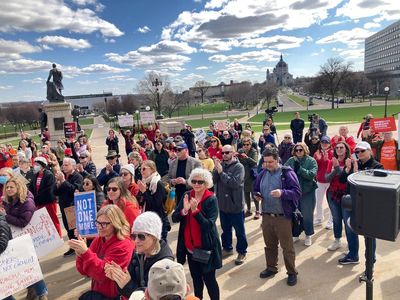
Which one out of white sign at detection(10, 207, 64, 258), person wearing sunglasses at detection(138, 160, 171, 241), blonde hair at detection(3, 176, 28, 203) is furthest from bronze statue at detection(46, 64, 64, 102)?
person wearing sunglasses at detection(138, 160, 171, 241)

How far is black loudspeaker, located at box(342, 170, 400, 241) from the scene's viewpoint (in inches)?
83.8

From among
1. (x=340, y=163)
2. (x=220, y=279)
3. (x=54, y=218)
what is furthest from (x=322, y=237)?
(x=54, y=218)

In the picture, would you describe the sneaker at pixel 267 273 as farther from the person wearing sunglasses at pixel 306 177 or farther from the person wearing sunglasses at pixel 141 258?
the person wearing sunglasses at pixel 141 258

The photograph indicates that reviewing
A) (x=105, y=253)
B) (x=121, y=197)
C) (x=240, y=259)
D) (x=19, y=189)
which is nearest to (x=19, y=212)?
(x=19, y=189)

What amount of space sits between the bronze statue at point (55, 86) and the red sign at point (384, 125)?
57.5ft

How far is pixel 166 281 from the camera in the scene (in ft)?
6.31

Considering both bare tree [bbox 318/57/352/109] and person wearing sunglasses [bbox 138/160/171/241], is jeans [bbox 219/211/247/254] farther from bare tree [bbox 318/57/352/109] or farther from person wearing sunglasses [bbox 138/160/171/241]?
bare tree [bbox 318/57/352/109]

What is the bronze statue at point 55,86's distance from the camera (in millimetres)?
19828

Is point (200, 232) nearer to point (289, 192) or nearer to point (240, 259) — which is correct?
point (289, 192)

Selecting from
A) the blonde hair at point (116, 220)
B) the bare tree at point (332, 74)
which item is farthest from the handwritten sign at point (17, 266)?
the bare tree at point (332, 74)

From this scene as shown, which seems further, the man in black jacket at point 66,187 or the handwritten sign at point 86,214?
the man in black jacket at point 66,187

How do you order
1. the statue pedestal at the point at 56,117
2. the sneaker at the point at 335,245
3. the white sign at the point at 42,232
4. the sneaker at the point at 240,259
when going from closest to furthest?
the white sign at the point at 42,232
the sneaker at the point at 240,259
the sneaker at the point at 335,245
the statue pedestal at the point at 56,117

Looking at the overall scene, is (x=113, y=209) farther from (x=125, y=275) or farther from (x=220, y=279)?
(x=220, y=279)

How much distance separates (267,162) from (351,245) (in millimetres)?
2042
